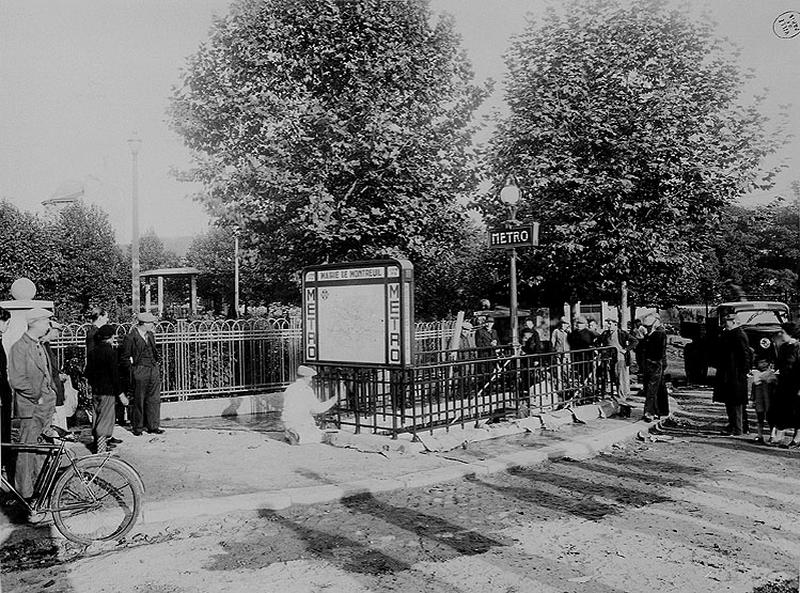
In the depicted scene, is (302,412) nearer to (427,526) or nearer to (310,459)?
(310,459)

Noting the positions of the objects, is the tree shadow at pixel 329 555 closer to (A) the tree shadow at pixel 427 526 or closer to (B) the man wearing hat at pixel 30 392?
(A) the tree shadow at pixel 427 526

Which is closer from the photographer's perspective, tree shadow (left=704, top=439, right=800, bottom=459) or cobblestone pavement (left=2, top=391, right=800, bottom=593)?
cobblestone pavement (left=2, top=391, right=800, bottom=593)

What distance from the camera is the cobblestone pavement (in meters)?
4.55

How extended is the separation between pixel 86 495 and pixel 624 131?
A: 1140cm

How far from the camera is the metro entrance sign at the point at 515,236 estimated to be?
10.1 metres

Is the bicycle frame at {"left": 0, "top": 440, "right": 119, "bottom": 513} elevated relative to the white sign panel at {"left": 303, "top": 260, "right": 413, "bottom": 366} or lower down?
lower down

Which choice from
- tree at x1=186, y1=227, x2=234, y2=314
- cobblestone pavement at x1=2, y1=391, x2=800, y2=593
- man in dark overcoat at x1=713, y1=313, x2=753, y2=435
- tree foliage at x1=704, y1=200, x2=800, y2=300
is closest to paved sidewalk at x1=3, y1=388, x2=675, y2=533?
cobblestone pavement at x1=2, y1=391, x2=800, y2=593

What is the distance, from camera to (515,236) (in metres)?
10.2

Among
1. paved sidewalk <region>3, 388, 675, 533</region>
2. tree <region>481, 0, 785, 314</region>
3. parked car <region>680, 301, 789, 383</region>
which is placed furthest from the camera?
parked car <region>680, 301, 789, 383</region>

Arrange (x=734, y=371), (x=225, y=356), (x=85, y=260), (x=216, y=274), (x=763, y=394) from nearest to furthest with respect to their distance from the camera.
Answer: (x=85, y=260)
(x=763, y=394)
(x=734, y=371)
(x=225, y=356)
(x=216, y=274)

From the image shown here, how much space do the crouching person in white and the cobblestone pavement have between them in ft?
7.78

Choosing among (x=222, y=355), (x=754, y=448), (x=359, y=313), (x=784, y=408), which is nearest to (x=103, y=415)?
(x=359, y=313)

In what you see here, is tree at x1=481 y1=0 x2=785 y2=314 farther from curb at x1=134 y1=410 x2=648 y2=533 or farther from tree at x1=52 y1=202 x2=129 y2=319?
tree at x1=52 y1=202 x2=129 y2=319

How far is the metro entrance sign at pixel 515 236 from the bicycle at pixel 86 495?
20.8 feet
